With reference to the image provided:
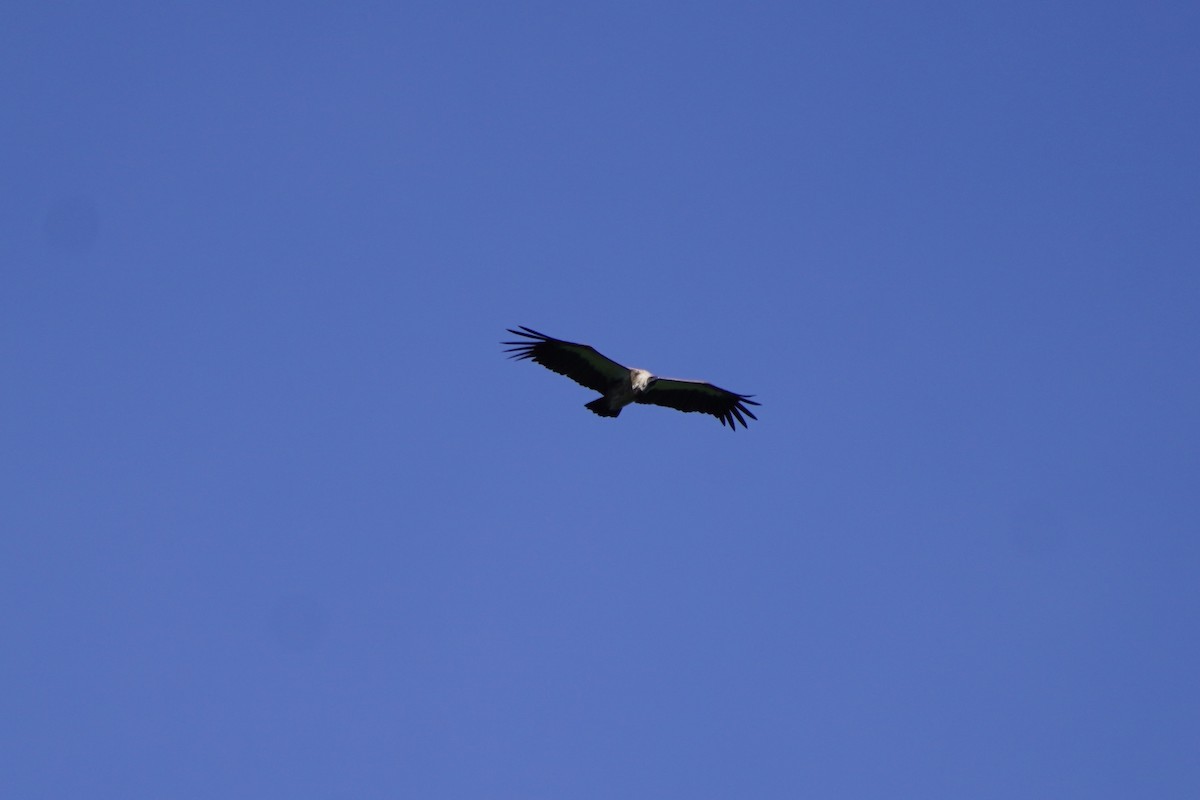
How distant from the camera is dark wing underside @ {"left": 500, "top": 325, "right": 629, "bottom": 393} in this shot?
2784 cm

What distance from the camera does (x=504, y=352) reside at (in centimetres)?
2769

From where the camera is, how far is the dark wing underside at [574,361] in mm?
27844

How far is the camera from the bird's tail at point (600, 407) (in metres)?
28.2

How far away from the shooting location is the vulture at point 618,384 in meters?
28.0

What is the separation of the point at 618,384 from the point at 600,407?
661 millimetres

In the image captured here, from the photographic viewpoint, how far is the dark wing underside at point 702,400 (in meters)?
29.7

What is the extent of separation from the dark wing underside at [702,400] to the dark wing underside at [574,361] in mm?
1388

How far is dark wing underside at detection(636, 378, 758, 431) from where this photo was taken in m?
29.7

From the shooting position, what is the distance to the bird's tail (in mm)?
28234

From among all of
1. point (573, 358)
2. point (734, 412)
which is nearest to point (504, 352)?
point (573, 358)

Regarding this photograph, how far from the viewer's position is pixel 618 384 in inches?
1125

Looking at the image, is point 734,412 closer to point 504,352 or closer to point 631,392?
point 631,392

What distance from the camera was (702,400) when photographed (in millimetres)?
29922

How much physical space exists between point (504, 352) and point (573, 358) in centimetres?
148
